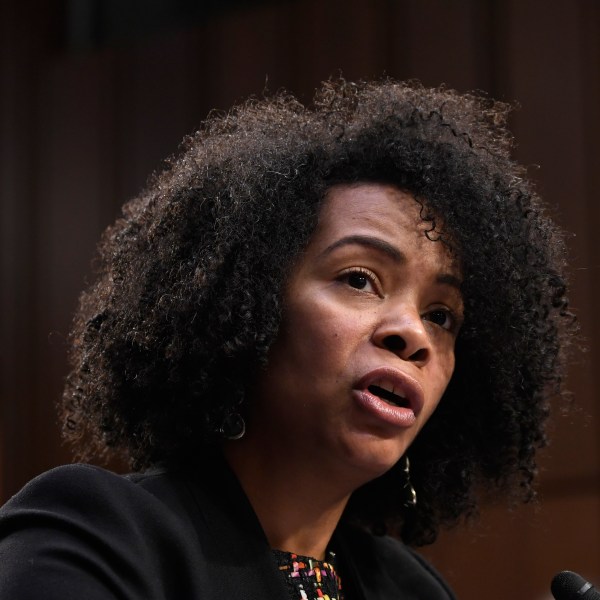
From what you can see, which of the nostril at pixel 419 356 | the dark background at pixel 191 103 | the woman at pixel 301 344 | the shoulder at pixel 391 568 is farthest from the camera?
the dark background at pixel 191 103

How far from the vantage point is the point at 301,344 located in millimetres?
1604

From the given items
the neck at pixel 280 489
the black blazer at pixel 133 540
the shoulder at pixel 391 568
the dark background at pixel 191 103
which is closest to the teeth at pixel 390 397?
the neck at pixel 280 489

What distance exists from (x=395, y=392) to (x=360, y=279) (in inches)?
6.6

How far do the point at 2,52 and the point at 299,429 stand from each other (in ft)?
9.12

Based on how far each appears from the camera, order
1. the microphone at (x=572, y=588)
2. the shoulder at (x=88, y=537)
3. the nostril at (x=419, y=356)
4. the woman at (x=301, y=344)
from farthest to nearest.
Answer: the nostril at (x=419, y=356) → the woman at (x=301, y=344) → the microphone at (x=572, y=588) → the shoulder at (x=88, y=537)

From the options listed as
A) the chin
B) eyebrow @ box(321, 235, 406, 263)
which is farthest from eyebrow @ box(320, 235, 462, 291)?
the chin

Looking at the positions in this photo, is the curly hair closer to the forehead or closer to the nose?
the forehead

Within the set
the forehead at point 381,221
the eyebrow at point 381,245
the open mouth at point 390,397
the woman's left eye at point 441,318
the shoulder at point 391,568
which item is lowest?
the shoulder at point 391,568

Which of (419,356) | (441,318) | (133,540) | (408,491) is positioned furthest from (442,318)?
(133,540)

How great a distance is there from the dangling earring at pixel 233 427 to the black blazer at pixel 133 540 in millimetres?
52

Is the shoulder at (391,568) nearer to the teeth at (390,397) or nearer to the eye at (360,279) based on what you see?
the teeth at (390,397)

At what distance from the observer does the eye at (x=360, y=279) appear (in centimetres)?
163

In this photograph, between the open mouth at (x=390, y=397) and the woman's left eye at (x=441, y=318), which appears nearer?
the open mouth at (x=390, y=397)

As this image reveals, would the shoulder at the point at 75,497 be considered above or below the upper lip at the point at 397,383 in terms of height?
Answer: below
